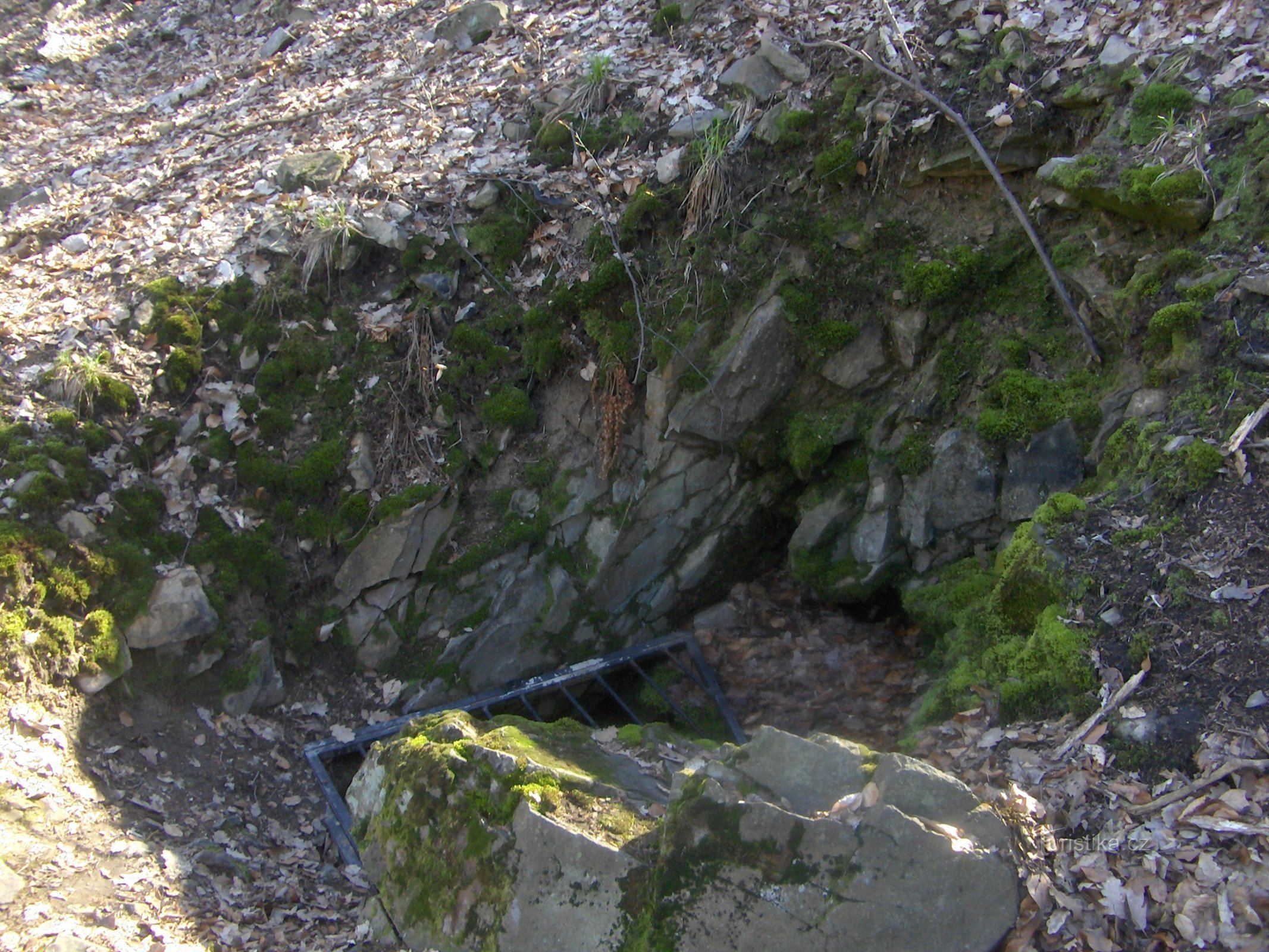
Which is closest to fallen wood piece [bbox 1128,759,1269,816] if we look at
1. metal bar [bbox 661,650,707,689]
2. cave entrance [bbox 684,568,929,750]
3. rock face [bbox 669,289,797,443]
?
cave entrance [bbox 684,568,929,750]

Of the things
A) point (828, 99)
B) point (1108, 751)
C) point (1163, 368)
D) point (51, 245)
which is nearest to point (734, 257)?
point (828, 99)

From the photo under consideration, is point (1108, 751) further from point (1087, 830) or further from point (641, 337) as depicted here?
point (641, 337)

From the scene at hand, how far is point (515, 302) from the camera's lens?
5.97 meters

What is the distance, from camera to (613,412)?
5.61 metres

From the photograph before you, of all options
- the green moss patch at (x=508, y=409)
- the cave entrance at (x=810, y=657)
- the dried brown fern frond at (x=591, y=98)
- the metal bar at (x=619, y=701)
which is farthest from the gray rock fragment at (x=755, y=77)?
the metal bar at (x=619, y=701)

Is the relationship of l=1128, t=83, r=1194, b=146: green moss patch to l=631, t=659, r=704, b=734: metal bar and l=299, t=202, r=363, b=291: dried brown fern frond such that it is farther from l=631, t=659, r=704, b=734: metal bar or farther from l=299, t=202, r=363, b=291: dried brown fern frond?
l=299, t=202, r=363, b=291: dried brown fern frond

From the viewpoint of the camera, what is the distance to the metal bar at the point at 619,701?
5309 millimetres

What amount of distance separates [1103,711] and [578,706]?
2.96 metres

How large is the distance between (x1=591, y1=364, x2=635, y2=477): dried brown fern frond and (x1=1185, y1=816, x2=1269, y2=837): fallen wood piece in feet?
12.1

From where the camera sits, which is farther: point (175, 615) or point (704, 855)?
point (175, 615)

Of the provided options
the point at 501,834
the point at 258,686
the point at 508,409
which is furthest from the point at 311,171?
the point at 501,834

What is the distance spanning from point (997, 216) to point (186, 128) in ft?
22.5

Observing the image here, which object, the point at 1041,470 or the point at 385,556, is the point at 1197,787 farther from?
the point at 385,556

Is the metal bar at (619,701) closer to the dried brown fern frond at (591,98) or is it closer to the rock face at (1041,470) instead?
the rock face at (1041,470)
